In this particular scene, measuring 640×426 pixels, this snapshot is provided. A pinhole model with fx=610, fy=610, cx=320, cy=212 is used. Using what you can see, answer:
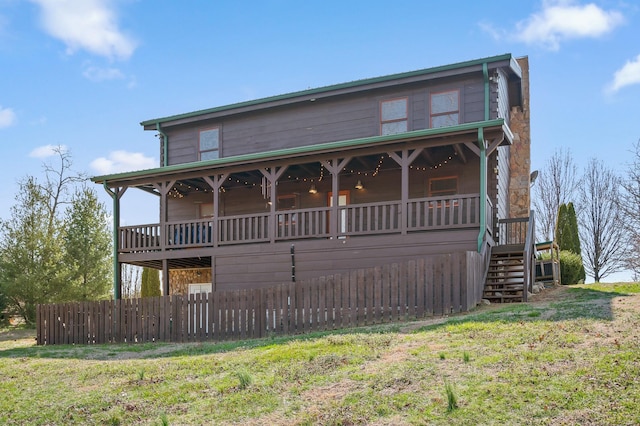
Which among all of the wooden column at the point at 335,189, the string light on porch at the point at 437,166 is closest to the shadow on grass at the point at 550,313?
the wooden column at the point at 335,189

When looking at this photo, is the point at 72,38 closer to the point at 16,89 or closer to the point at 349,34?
the point at 16,89

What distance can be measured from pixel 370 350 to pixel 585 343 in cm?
319

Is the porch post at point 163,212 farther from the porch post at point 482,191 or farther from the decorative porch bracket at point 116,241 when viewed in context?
the porch post at point 482,191

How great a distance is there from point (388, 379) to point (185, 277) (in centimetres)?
1939

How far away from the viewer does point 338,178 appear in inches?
758

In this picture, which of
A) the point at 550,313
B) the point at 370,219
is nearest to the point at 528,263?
the point at 370,219

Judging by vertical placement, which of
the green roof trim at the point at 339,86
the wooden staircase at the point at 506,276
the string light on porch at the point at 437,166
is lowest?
the wooden staircase at the point at 506,276

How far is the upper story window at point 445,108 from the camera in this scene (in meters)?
19.2

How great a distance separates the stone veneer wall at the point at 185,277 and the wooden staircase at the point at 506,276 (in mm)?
12931

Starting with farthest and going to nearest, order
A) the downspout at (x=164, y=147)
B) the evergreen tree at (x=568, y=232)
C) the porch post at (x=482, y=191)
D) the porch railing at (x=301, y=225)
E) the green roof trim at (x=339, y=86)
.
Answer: the evergreen tree at (x=568, y=232), the downspout at (x=164, y=147), the green roof trim at (x=339, y=86), the porch railing at (x=301, y=225), the porch post at (x=482, y=191)

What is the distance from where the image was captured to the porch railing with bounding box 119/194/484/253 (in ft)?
57.6

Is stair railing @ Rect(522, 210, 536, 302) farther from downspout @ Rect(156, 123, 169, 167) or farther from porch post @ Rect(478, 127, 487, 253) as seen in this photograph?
downspout @ Rect(156, 123, 169, 167)

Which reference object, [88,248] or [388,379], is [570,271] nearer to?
[388,379]

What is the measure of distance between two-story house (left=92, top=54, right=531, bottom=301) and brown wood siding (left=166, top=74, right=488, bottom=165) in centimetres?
4
